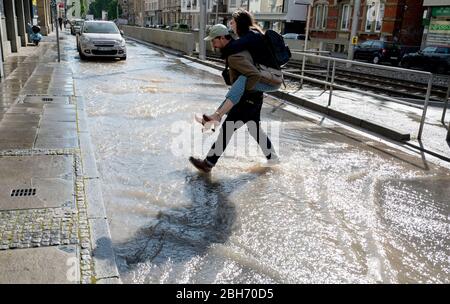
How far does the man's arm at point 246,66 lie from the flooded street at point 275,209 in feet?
4.04

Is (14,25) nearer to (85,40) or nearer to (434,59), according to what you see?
(85,40)

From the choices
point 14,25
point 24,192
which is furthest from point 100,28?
point 24,192

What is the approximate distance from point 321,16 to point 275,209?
142 ft

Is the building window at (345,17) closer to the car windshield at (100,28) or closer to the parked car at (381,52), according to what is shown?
the parked car at (381,52)

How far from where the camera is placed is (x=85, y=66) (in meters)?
→ 16.3

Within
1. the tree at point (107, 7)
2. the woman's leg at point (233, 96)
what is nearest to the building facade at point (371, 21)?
the woman's leg at point (233, 96)

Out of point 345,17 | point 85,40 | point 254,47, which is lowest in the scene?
point 85,40

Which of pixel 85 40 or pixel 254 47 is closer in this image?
pixel 254 47

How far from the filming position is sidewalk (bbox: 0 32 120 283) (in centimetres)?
312

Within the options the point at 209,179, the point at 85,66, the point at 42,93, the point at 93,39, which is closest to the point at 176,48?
the point at 93,39

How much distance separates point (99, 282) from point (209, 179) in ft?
8.08

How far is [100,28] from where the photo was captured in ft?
65.6

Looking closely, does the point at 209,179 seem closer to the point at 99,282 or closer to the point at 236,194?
the point at 236,194

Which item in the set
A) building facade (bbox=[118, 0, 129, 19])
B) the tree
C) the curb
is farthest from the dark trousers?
building facade (bbox=[118, 0, 129, 19])
